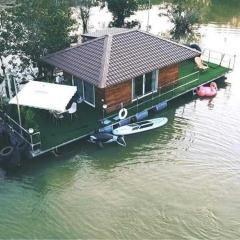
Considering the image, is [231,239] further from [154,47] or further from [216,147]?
[154,47]

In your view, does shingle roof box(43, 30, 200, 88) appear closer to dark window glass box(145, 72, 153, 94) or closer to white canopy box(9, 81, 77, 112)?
dark window glass box(145, 72, 153, 94)

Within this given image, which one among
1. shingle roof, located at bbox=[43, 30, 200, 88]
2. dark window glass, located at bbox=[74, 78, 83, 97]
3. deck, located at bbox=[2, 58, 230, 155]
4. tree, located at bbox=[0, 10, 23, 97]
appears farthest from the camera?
tree, located at bbox=[0, 10, 23, 97]

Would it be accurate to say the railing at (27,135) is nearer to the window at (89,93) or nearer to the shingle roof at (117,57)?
the shingle roof at (117,57)

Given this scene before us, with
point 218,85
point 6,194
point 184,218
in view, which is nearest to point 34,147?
point 6,194

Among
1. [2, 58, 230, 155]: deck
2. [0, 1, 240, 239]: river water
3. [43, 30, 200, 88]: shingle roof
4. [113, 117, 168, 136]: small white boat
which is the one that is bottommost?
[0, 1, 240, 239]: river water

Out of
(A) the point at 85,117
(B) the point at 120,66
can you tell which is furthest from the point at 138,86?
(A) the point at 85,117

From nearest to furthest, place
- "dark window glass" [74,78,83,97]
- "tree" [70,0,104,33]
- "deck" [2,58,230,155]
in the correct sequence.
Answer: "deck" [2,58,230,155] → "dark window glass" [74,78,83,97] → "tree" [70,0,104,33]

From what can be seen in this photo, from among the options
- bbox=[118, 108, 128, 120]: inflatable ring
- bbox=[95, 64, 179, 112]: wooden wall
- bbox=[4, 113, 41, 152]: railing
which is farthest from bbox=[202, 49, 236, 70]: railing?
bbox=[4, 113, 41, 152]: railing
